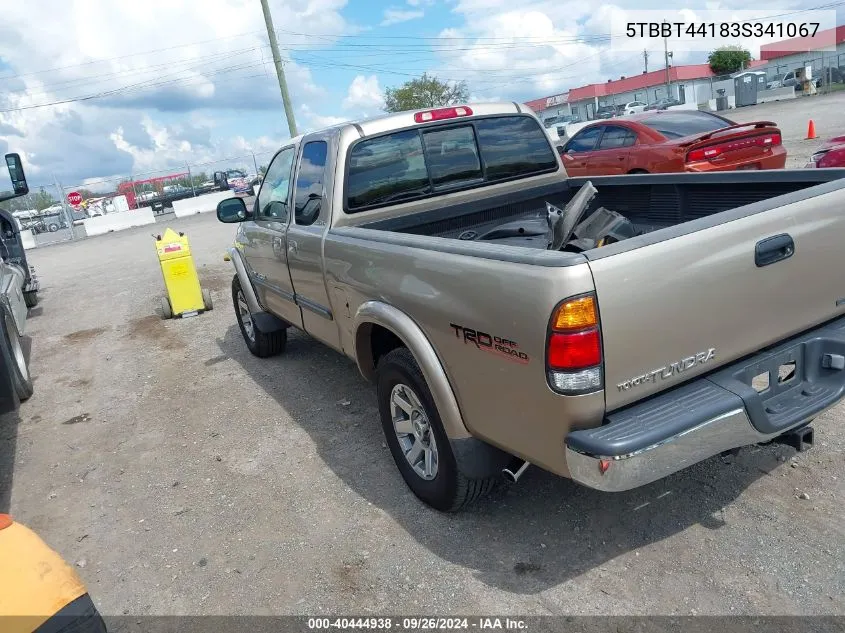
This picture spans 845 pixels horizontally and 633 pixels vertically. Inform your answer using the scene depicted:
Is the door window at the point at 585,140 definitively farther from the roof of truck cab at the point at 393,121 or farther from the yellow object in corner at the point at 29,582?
the yellow object in corner at the point at 29,582

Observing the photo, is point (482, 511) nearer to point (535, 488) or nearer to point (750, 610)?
point (535, 488)

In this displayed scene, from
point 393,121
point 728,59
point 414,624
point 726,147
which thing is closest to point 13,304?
point 393,121

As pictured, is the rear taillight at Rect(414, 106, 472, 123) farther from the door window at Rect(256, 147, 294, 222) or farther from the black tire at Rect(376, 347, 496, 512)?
the black tire at Rect(376, 347, 496, 512)

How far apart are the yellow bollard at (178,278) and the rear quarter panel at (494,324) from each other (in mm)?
5813

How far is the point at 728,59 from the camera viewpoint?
65.6 meters

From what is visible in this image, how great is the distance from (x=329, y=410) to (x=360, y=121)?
2145 millimetres

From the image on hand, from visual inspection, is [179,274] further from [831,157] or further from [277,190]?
[831,157]

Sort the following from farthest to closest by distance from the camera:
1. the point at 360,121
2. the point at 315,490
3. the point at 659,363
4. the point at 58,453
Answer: the point at 58,453
the point at 360,121
the point at 315,490
the point at 659,363

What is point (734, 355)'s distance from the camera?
2.61 metres

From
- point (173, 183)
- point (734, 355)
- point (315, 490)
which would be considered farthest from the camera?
point (173, 183)

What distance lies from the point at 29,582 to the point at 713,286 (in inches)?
99.9

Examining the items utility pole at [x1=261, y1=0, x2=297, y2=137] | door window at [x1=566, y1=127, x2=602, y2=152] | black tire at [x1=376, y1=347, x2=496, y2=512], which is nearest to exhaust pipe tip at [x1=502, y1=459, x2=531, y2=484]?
black tire at [x1=376, y1=347, x2=496, y2=512]

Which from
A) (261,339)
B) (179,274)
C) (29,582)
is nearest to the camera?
(29,582)

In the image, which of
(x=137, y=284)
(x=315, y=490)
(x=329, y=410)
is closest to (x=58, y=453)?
(x=329, y=410)
